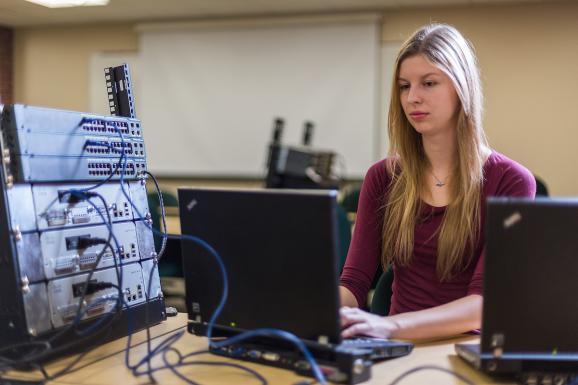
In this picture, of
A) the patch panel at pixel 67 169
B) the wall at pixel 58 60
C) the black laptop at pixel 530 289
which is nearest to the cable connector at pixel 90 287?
the patch panel at pixel 67 169

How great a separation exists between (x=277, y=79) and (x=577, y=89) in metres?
2.60

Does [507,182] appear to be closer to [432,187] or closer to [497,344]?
[432,187]

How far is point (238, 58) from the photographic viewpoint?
5691 mm

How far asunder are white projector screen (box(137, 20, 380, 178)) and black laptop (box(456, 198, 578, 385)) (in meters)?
4.40

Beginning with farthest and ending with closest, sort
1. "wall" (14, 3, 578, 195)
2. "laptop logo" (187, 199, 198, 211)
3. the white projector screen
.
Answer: the white projector screen, "wall" (14, 3, 578, 195), "laptop logo" (187, 199, 198, 211)

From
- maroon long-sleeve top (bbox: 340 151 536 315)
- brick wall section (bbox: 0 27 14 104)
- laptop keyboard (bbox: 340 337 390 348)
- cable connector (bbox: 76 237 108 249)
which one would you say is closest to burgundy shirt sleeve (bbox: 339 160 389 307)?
maroon long-sleeve top (bbox: 340 151 536 315)

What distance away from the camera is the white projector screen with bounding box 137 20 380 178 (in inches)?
211

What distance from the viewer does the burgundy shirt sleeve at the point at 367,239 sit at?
1.56 metres

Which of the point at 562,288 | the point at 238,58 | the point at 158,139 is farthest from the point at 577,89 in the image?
the point at 562,288

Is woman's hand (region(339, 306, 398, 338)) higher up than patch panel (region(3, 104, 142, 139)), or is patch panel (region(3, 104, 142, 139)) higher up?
patch panel (region(3, 104, 142, 139))

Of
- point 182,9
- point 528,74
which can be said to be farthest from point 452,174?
point 182,9

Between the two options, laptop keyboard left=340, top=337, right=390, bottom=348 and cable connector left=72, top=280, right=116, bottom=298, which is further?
cable connector left=72, top=280, right=116, bottom=298

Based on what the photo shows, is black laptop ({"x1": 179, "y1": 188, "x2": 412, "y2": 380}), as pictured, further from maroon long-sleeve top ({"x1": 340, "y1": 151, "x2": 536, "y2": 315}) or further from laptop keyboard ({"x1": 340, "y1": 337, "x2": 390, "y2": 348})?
maroon long-sleeve top ({"x1": 340, "y1": 151, "x2": 536, "y2": 315})

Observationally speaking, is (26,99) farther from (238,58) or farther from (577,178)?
(577,178)
